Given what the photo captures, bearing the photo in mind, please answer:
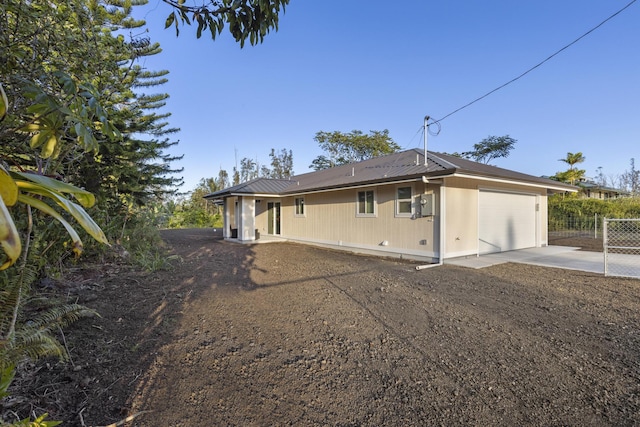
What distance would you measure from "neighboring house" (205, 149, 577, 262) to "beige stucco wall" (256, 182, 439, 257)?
3 centimetres

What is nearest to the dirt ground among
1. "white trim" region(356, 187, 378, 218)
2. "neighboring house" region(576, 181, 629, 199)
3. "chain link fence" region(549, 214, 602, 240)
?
"white trim" region(356, 187, 378, 218)

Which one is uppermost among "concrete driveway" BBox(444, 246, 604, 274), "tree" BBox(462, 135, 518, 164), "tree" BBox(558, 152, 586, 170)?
"tree" BBox(462, 135, 518, 164)

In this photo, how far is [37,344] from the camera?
6.16ft

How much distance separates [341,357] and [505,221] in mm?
9946

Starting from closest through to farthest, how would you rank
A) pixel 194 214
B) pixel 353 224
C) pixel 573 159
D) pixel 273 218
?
1. pixel 353 224
2. pixel 273 218
3. pixel 573 159
4. pixel 194 214

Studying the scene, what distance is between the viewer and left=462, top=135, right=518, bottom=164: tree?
28.7 meters

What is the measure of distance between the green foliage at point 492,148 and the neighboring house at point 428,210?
19691 millimetres

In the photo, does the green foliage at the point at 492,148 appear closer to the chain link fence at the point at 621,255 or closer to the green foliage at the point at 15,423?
the chain link fence at the point at 621,255

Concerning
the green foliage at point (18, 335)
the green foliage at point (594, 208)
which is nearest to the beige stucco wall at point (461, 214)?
the green foliage at point (18, 335)

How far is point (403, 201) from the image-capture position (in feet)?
30.6

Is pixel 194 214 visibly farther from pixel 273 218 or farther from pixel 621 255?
pixel 621 255

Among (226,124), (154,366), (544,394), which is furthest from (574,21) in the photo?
(226,124)

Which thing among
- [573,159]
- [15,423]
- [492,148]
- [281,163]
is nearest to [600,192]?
[573,159]

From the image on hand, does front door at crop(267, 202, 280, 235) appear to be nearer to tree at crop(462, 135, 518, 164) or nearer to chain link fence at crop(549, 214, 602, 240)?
chain link fence at crop(549, 214, 602, 240)
